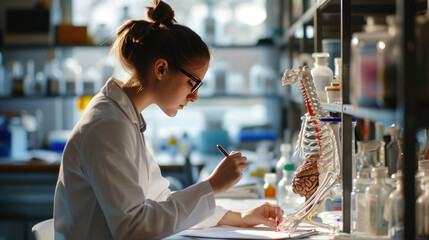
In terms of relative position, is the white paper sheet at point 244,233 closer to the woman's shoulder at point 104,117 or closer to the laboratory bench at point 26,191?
the woman's shoulder at point 104,117

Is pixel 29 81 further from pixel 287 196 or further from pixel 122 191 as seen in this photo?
pixel 122 191

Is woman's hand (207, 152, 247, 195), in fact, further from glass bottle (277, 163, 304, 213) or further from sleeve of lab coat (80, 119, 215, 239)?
glass bottle (277, 163, 304, 213)

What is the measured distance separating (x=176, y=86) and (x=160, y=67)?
3.1 inches

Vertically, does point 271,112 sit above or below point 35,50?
below

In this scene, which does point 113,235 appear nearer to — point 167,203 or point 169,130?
point 167,203

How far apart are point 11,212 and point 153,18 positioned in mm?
2884

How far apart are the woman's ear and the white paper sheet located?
18.2 inches

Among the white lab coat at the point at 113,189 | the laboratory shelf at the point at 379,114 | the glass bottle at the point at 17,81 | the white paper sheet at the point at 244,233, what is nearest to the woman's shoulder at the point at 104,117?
the white lab coat at the point at 113,189

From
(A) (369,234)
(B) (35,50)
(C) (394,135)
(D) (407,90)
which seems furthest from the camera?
(B) (35,50)

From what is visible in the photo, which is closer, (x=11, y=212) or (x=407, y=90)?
(x=407, y=90)

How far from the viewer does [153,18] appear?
5.22 ft

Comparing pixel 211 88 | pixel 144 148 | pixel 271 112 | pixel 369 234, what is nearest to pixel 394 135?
pixel 369 234

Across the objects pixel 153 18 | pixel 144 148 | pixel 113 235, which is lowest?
pixel 113 235

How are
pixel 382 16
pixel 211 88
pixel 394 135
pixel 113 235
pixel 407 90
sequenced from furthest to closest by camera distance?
1. pixel 211 88
2. pixel 382 16
3. pixel 394 135
4. pixel 113 235
5. pixel 407 90
